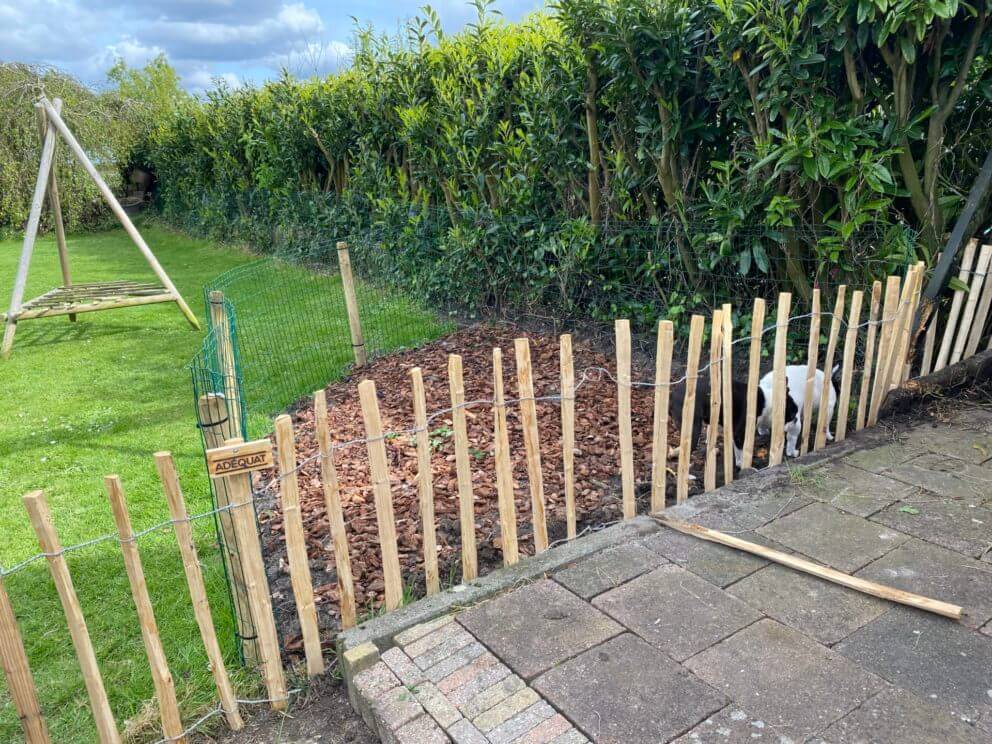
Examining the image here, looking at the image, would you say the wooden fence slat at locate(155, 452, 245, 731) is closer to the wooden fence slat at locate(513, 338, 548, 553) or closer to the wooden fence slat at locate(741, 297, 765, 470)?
the wooden fence slat at locate(513, 338, 548, 553)

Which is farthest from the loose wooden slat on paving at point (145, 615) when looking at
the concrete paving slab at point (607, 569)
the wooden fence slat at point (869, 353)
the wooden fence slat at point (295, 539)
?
the wooden fence slat at point (869, 353)

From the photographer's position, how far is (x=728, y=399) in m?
3.54

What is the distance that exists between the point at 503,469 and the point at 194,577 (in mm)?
1236

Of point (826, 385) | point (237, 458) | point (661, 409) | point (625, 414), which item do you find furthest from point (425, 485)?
point (826, 385)

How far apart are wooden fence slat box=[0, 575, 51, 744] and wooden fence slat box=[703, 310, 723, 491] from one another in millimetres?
2909

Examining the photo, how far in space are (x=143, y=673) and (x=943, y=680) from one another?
2.95 metres

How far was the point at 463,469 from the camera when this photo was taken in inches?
111

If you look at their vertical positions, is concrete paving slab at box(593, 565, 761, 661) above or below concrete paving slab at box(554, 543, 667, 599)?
below

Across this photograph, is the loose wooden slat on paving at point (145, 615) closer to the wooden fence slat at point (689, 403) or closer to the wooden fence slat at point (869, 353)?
the wooden fence slat at point (689, 403)

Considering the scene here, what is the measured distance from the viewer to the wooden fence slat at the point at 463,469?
2.75m

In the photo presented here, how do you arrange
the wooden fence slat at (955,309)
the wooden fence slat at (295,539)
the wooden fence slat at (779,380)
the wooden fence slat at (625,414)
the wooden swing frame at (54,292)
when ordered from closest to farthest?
the wooden fence slat at (295,539) < the wooden fence slat at (625,414) < the wooden fence slat at (779,380) < the wooden fence slat at (955,309) < the wooden swing frame at (54,292)

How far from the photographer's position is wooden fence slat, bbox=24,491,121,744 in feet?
6.09

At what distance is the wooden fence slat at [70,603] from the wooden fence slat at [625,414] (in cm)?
215

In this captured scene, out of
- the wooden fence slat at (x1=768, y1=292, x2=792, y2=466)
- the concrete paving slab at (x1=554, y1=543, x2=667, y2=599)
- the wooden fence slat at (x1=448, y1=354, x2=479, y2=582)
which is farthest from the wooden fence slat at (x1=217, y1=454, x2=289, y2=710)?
the wooden fence slat at (x1=768, y1=292, x2=792, y2=466)
